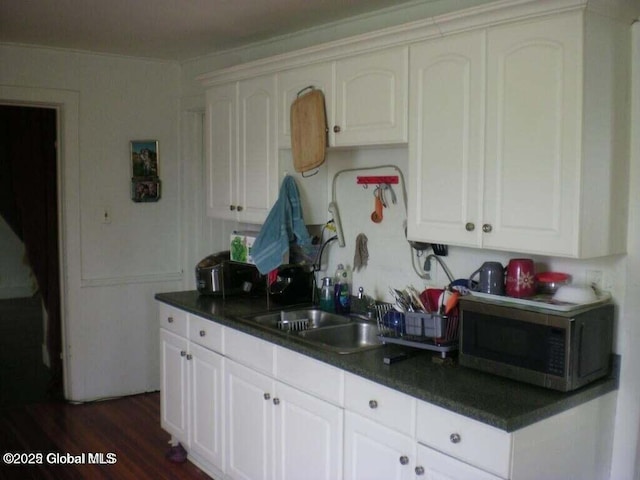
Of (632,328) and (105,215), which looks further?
(105,215)

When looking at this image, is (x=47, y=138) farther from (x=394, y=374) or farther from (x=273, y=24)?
(x=394, y=374)

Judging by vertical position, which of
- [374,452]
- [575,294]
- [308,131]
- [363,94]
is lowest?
[374,452]

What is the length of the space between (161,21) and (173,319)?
1.60m

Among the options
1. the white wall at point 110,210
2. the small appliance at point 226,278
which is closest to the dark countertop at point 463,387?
the small appliance at point 226,278

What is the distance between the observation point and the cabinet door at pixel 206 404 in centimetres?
321

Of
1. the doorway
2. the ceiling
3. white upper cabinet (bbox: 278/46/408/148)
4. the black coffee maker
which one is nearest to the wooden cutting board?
white upper cabinet (bbox: 278/46/408/148)

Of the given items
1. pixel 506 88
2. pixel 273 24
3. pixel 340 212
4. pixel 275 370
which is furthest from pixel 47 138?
pixel 506 88

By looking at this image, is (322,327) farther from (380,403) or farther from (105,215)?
(105,215)

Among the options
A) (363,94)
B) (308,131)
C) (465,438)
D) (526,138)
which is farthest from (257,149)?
(465,438)

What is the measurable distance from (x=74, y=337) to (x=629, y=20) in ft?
12.2

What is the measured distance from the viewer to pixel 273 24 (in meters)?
3.42

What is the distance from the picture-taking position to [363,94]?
9.07 feet

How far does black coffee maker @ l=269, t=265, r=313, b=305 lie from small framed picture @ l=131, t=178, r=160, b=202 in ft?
4.92

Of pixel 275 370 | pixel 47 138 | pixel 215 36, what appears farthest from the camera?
pixel 47 138
